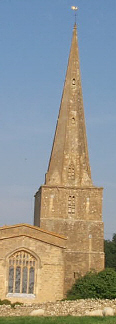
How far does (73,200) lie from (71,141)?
4615mm

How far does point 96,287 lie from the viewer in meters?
38.1

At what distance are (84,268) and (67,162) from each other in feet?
25.8

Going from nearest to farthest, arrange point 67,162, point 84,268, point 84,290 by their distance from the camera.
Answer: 1. point 84,290
2. point 84,268
3. point 67,162

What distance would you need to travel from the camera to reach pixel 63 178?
44688 millimetres

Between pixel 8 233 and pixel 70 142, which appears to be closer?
pixel 8 233

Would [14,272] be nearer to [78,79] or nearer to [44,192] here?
[44,192]

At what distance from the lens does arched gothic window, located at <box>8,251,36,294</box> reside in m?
38.4

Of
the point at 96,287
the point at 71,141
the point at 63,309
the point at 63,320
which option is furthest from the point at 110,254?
the point at 63,320

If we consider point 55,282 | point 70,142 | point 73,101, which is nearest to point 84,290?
point 55,282

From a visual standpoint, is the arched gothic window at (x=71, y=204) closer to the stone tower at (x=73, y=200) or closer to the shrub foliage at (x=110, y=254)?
the stone tower at (x=73, y=200)

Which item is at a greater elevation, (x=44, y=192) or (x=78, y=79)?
(x=78, y=79)


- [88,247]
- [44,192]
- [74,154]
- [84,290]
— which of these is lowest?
[84,290]

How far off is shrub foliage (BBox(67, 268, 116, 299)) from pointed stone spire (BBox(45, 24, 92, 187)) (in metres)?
7.55

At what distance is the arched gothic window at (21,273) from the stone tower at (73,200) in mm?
3815
